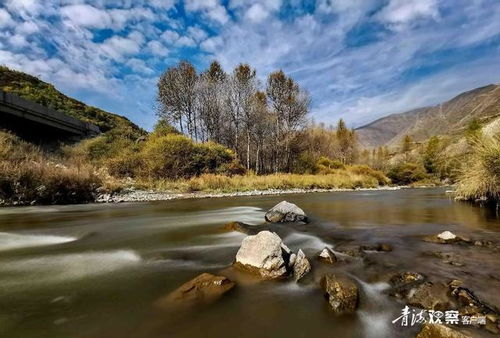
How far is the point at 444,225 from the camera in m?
7.67

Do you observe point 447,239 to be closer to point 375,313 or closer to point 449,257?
point 449,257

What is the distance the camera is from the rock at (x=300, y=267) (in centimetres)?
417

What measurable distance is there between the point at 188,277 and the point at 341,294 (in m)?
2.11

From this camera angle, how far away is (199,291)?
368 cm

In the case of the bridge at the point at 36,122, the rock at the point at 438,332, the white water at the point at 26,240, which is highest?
the bridge at the point at 36,122

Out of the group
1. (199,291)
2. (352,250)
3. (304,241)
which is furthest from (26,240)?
(352,250)

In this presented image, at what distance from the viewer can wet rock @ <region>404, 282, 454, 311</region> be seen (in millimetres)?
3205

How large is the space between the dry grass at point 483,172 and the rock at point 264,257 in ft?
28.9

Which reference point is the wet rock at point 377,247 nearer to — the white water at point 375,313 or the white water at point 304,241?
the white water at point 304,241

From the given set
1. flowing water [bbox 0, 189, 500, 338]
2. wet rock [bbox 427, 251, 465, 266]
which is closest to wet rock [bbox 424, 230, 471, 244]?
flowing water [bbox 0, 189, 500, 338]

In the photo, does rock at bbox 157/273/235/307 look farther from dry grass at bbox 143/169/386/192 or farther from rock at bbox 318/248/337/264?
dry grass at bbox 143/169/386/192

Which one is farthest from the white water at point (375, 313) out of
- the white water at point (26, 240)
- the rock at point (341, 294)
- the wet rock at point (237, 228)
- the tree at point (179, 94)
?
the tree at point (179, 94)

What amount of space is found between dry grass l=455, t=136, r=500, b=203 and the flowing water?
2257mm

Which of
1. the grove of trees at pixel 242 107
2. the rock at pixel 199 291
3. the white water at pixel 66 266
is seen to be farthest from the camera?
the grove of trees at pixel 242 107
